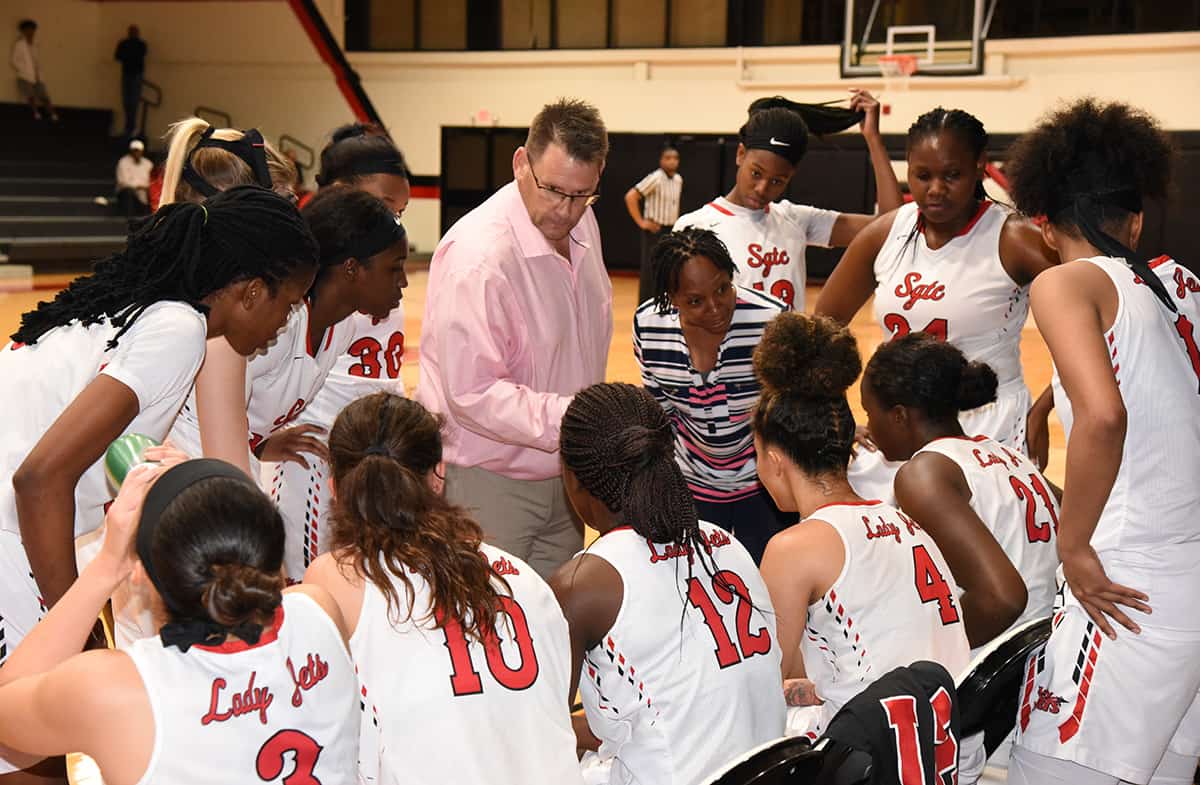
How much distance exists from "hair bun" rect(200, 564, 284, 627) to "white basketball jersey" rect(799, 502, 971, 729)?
1.16m

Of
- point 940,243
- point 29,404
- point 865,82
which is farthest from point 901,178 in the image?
point 29,404

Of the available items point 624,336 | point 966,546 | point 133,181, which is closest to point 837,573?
point 966,546

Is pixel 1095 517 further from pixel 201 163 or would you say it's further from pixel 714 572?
pixel 201 163

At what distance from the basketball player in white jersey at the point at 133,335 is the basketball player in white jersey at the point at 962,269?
6.40 ft

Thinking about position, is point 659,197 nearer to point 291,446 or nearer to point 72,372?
point 291,446

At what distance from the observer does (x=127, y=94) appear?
2288 centimetres

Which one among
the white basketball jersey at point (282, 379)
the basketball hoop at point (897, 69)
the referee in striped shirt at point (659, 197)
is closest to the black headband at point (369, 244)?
the white basketball jersey at point (282, 379)

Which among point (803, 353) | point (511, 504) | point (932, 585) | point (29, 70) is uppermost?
point (29, 70)

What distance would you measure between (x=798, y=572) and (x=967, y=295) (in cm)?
163

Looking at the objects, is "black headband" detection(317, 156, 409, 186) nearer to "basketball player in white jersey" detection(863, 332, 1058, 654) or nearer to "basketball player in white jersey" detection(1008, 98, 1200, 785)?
"basketball player in white jersey" detection(863, 332, 1058, 654)

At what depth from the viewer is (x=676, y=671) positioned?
2.30 metres

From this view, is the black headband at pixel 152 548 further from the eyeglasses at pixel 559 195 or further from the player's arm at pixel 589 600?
the eyeglasses at pixel 559 195

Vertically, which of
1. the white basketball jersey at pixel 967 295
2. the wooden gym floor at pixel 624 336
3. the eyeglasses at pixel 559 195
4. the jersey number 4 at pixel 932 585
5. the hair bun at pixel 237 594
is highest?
the eyeglasses at pixel 559 195

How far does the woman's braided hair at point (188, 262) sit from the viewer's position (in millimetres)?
2471
